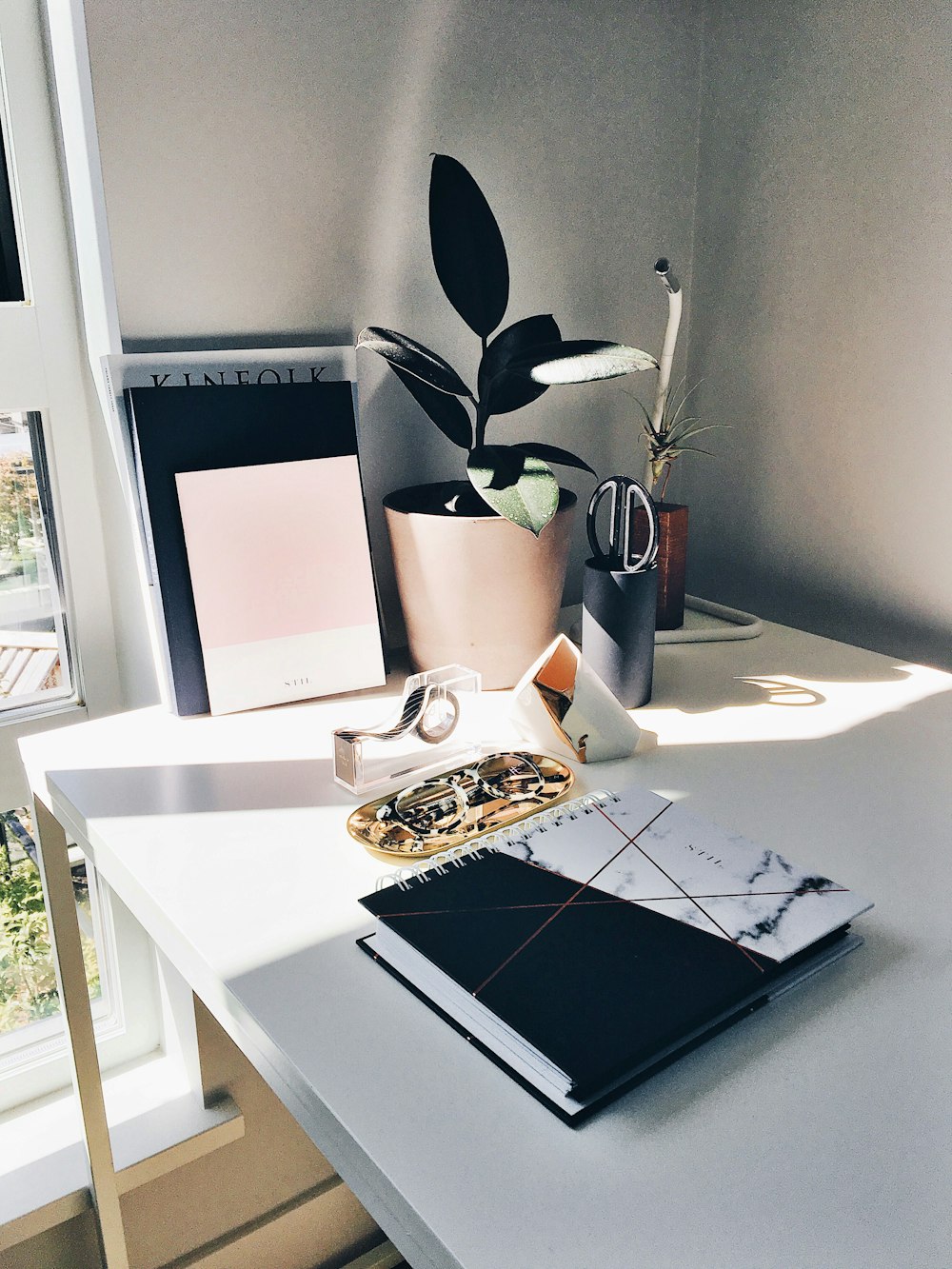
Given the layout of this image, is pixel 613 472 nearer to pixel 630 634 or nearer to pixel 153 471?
pixel 630 634

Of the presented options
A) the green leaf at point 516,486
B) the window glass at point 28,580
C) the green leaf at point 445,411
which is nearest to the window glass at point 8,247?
the window glass at point 28,580

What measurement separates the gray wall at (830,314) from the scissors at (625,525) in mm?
371

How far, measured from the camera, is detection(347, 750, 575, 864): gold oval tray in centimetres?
68

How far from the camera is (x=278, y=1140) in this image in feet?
4.01

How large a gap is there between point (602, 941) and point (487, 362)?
61 cm

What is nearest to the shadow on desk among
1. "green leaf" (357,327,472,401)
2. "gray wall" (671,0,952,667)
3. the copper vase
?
"green leaf" (357,327,472,401)

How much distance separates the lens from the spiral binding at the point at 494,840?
63cm

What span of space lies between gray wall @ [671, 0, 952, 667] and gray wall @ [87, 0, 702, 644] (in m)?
0.08

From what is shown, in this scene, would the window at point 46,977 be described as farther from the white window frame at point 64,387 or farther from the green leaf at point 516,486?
the green leaf at point 516,486

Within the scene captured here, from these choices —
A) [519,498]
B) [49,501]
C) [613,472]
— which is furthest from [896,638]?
[49,501]

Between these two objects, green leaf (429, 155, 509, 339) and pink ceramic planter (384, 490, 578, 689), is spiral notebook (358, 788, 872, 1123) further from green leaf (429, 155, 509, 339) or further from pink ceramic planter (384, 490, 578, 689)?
green leaf (429, 155, 509, 339)

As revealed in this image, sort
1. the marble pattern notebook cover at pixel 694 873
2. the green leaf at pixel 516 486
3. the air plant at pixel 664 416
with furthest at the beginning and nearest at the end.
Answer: the air plant at pixel 664 416 → the green leaf at pixel 516 486 → the marble pattern notebook cover at pixel 694 873

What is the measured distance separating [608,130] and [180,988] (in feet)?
3.67

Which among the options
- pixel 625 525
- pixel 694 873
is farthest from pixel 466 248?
pixel 694 873
